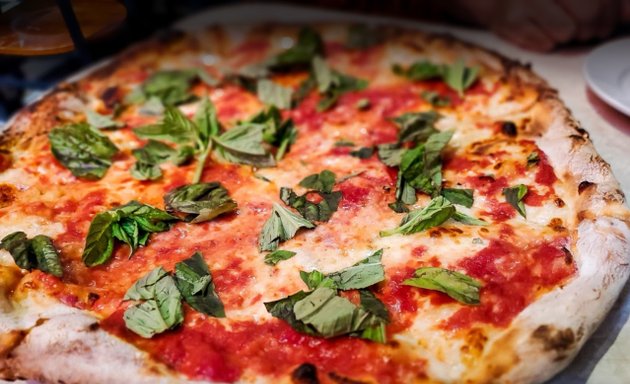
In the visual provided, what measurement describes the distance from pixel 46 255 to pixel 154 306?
49 cm

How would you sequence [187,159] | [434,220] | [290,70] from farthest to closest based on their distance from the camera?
[290,70] → [187,159] → [434,220]

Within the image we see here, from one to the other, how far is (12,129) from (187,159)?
0.84 m

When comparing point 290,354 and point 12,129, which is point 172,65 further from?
point 290,354

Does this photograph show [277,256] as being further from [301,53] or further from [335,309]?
[301,53]

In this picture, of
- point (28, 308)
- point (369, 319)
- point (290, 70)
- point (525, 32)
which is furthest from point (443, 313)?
point (525, 32)

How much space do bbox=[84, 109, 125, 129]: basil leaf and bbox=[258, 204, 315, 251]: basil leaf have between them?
1092 mm

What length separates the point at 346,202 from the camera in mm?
2447

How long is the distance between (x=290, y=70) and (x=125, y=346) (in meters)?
2.05

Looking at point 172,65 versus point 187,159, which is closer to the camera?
point 187,159

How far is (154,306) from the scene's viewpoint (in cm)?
201

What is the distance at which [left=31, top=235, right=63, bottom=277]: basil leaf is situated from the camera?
7.08 ft

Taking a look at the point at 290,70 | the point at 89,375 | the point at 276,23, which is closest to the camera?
the point at 89,375

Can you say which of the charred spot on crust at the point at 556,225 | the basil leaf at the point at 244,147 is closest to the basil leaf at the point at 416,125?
the basil leaf at the point at 244,147

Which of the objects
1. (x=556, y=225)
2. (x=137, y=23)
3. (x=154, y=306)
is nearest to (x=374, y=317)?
(x=154, y=306)
